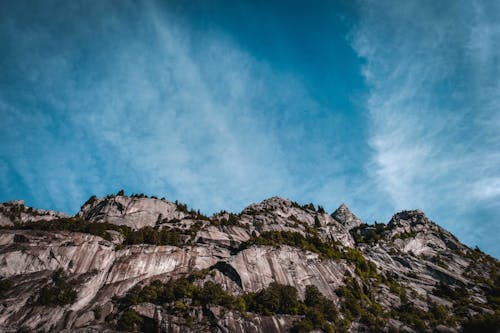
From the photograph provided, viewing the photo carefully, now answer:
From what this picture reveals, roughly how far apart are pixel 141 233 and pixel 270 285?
38748 millimetres

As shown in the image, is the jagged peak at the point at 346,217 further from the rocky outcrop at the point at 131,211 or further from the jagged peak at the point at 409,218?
the rocky outcrop at the point at 131,211

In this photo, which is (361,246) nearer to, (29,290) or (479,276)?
(479,276)

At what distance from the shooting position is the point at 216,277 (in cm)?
7656

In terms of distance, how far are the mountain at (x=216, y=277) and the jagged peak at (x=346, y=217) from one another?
3938 cm

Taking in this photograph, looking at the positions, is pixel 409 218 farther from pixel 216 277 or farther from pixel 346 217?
pixel 216 277

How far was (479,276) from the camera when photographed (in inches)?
4281

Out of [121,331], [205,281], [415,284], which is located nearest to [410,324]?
[415,284]

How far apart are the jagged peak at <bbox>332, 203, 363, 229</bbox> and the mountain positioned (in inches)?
1550

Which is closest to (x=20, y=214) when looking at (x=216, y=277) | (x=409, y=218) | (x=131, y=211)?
(x=131, y=211)

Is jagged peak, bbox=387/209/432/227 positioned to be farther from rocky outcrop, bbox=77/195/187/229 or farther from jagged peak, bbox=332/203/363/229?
rocky outcrop, bbox=77/195/187/229

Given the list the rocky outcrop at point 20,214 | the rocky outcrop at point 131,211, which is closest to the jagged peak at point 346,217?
the rocky outcrop at point 131,211

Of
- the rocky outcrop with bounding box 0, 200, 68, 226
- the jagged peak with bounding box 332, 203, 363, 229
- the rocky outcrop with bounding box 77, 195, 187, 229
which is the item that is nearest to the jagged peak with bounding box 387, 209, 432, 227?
the jagged peak with bounding box 332, 203, 363, 229

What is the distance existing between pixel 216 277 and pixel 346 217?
11526 cm

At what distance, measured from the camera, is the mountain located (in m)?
60.2
